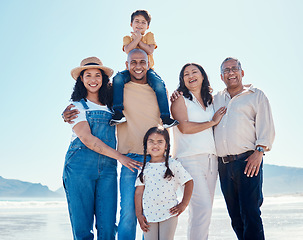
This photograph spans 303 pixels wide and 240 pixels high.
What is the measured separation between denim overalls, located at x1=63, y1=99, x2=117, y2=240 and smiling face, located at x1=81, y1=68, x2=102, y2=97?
511 millimetres

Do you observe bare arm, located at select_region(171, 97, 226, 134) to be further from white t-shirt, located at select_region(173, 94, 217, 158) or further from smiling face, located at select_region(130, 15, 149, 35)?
smiling face, located at select_region(130, 15, 149, 35)

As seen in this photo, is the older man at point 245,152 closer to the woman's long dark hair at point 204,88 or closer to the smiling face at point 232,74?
the smiling face at point 232,74

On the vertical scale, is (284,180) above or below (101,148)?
below

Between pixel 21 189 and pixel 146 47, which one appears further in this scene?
pixel 21 189

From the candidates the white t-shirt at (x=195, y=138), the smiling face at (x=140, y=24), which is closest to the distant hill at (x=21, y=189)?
the smiling face at (x=140, y=24)

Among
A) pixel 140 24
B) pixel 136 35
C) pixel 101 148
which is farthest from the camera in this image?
pixel 140 24

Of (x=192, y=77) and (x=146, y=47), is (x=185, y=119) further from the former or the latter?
(x=146, y=47)

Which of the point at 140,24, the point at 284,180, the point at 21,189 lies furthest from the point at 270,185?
the point at 140,24

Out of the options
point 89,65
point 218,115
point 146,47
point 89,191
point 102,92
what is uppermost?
point 146,47

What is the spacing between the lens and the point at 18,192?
60156 mm

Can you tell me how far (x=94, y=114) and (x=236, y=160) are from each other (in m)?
1.61

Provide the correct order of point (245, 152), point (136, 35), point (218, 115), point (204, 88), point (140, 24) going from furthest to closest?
point (140, 24), point (136, 35), point (204, 88), point (218, 115), point (245, 152)

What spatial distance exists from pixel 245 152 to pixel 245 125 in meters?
0.30

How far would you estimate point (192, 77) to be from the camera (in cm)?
391
